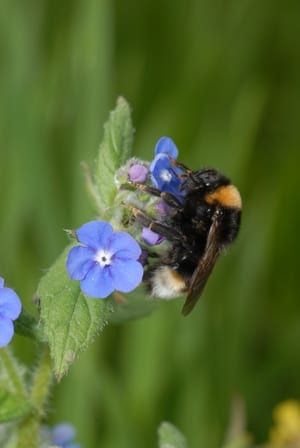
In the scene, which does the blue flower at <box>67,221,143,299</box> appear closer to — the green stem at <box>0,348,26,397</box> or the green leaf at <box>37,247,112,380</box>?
the green leaf at <box>37,247,112,380</box>

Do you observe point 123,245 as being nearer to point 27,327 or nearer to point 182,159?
point 27,327

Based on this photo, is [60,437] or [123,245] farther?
[60,437]

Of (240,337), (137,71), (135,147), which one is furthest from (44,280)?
(137,71)

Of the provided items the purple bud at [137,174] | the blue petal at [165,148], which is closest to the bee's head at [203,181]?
the blue petal at [165,148]

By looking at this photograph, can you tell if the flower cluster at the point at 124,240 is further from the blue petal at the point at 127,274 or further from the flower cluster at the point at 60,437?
the flower cluster at the point at 60,437

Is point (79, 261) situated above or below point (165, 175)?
below

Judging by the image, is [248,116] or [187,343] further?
[248,116]

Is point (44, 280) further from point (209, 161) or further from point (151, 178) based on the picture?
point (209, 161)

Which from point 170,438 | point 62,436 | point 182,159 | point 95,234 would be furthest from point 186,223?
point 182,159
